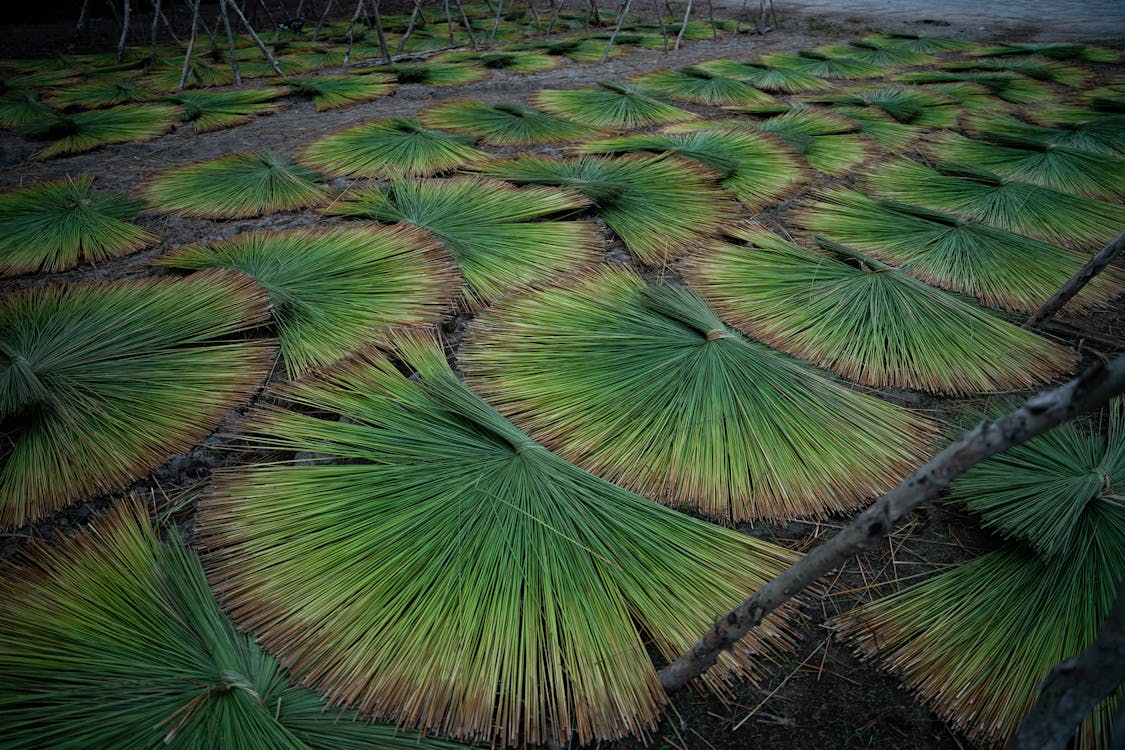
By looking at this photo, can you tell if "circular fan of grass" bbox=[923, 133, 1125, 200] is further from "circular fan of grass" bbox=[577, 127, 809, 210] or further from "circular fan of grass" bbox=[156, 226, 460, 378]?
"circular fan of grass" bbox=[156, 226, 460, 378]

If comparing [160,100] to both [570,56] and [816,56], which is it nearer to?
[570,56]

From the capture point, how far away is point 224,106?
2496 mm

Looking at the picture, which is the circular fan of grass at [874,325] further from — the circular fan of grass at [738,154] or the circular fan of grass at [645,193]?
the circular fan of grass at [738,154]

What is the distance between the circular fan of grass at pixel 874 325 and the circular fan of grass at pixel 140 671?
937 millimetres

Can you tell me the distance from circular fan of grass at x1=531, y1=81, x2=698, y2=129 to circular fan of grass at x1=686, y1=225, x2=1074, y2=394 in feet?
4.15

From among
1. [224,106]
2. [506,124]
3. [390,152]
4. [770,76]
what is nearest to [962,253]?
[506,124]

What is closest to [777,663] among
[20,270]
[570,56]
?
[20,270]

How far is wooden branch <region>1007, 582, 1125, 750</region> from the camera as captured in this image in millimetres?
375

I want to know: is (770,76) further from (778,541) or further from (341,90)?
(778,541)

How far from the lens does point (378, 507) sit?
2.49 feet

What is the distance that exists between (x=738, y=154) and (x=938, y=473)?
5.80ft

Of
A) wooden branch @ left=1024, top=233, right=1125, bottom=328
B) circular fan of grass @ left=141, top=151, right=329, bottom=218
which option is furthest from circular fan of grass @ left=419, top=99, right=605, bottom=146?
wooden branch @ left=1024, top=233, right=1125, bottom=328

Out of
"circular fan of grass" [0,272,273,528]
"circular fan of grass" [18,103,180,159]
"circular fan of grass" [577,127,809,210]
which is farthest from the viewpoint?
"circular fan of grass" [18,103,180,159]

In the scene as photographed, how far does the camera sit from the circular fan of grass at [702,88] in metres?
2.68
